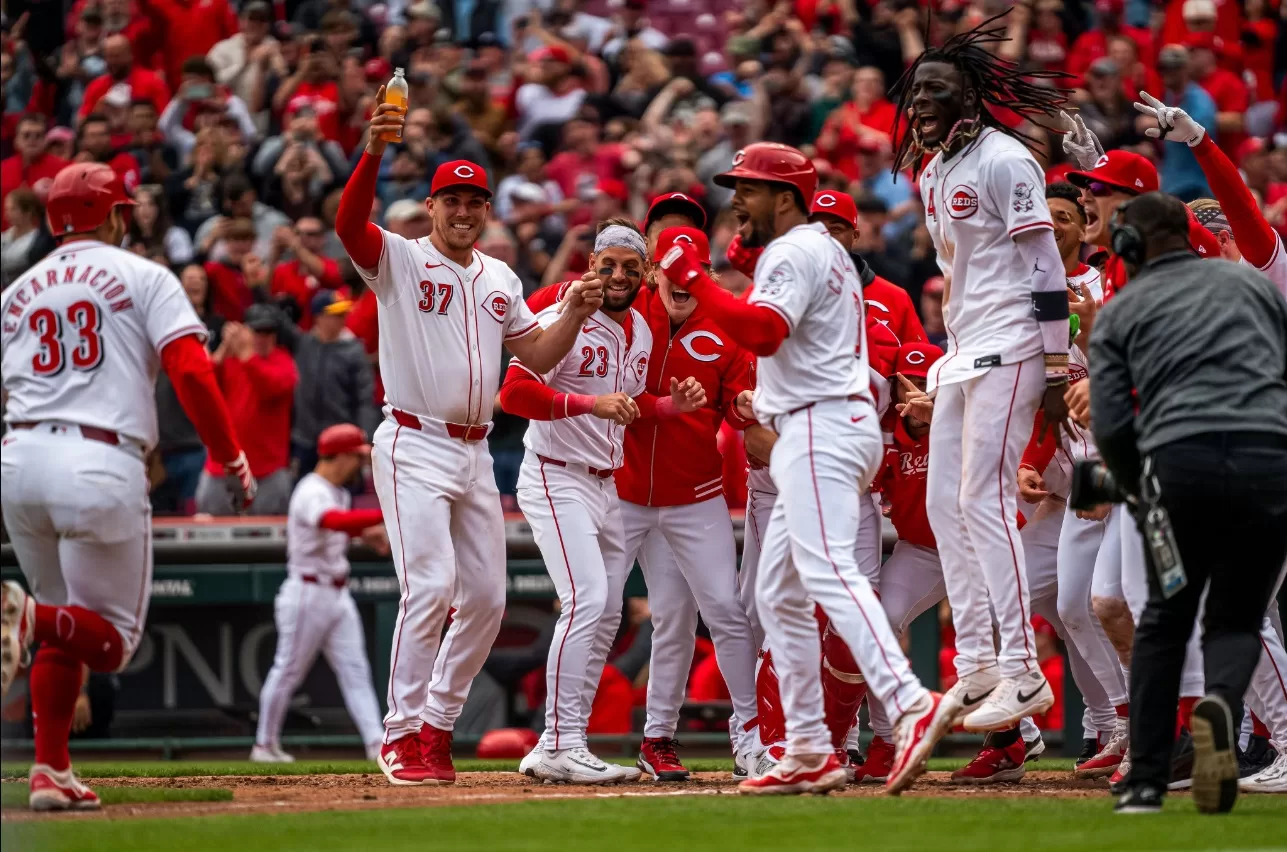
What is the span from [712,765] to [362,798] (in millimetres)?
2798

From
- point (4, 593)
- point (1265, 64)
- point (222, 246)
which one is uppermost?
point (1265, 64)

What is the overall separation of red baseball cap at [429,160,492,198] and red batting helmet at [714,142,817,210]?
137 centimetres

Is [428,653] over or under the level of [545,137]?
under

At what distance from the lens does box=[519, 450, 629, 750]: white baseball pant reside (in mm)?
7883

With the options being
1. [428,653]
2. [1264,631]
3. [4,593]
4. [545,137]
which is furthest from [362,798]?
[545,137]

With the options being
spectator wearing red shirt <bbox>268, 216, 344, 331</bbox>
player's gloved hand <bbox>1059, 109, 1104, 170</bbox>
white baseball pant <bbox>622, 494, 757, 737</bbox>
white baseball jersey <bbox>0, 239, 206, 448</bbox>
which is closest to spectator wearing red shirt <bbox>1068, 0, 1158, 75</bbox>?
spectator wearing red shirt <bbox>268, 216, 344, 331</bbox>

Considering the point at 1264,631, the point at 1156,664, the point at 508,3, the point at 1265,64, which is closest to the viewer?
the point at 1156,664

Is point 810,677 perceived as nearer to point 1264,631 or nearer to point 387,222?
point 1264,631

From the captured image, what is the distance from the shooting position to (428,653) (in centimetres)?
780

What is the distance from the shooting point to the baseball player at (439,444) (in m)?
7.75

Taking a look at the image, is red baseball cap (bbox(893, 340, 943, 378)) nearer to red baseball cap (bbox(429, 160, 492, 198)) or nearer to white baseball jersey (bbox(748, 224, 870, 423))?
white baseball jersey (bbox(748, 224, 870, 423))

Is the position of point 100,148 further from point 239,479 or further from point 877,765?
point 877,765

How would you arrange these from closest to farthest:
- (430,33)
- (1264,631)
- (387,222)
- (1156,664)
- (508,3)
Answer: (1156,664)
(1264,631)
(387,222)
(430,33)
(508,3)

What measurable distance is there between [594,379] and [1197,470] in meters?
3.05
